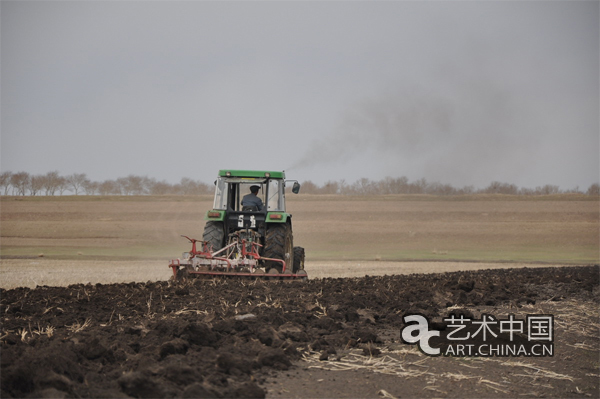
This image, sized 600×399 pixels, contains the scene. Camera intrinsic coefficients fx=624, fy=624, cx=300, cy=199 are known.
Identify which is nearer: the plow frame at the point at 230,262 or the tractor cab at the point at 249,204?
the plow frame at the point at 230,262

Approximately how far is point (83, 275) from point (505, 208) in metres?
41.3

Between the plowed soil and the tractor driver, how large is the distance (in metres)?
4.31

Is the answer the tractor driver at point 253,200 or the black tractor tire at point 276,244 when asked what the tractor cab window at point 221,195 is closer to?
the tractor driver at point 253,200

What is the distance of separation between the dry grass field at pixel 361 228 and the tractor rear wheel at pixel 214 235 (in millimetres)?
14069

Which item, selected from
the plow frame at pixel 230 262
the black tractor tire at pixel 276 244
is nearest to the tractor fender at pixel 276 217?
the black tractor tire at pixel 276 244

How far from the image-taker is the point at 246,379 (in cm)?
505

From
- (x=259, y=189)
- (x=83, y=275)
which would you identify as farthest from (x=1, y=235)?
(x=259, y=189)

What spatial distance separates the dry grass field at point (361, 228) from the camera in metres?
34.8

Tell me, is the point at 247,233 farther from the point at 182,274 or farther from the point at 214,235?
the point at 182,274

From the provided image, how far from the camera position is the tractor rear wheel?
44.1 ft

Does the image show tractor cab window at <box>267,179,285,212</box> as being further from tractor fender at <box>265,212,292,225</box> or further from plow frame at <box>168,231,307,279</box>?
plow frame at <box>168,231,307,279</box>

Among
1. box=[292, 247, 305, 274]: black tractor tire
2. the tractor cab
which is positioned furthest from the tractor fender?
box=[292, 247, 305, 274]: black tractor tire

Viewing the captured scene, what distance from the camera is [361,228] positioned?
4534 cm

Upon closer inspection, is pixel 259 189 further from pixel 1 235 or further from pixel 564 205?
pixel 564 205
